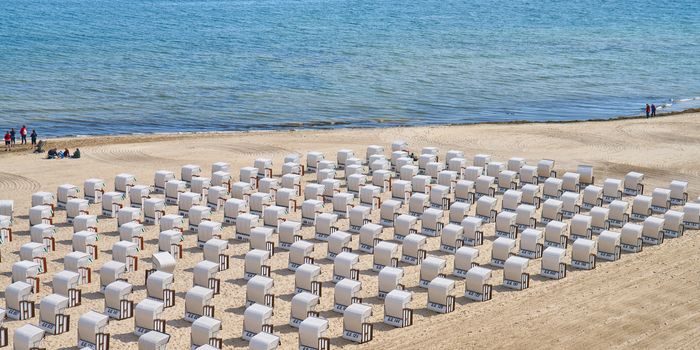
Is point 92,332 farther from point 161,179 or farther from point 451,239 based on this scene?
point 161,179

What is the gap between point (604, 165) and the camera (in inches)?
2216

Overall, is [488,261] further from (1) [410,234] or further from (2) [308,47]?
(2) [308,47]

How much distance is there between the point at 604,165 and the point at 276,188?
1982cm

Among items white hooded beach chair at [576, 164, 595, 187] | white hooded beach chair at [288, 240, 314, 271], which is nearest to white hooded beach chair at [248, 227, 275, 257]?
white hooded beach chair at [288, 240, 314, 271]

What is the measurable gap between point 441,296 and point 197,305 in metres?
7.73

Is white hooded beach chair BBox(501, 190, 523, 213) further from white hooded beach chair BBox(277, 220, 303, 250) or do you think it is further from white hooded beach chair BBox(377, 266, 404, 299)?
white hooded beach chair BBox(377, 266, 404, 299)

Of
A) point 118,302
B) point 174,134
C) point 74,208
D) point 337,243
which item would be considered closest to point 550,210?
point 337,243

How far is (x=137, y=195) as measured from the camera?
144ft

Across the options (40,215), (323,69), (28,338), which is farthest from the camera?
(323,69)

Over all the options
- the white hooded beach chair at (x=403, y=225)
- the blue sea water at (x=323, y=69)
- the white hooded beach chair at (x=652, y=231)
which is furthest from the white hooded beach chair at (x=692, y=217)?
the blue sea water at (x=323, y=69)

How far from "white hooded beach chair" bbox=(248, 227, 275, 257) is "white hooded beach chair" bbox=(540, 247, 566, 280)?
33.5 feet

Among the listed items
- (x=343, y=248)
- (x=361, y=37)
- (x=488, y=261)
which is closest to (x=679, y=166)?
(x=488, y=261)

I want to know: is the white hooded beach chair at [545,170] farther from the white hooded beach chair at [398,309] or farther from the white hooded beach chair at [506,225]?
the white hooded beach chair at [398,309]

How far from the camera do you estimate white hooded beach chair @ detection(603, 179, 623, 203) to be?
153 feet
